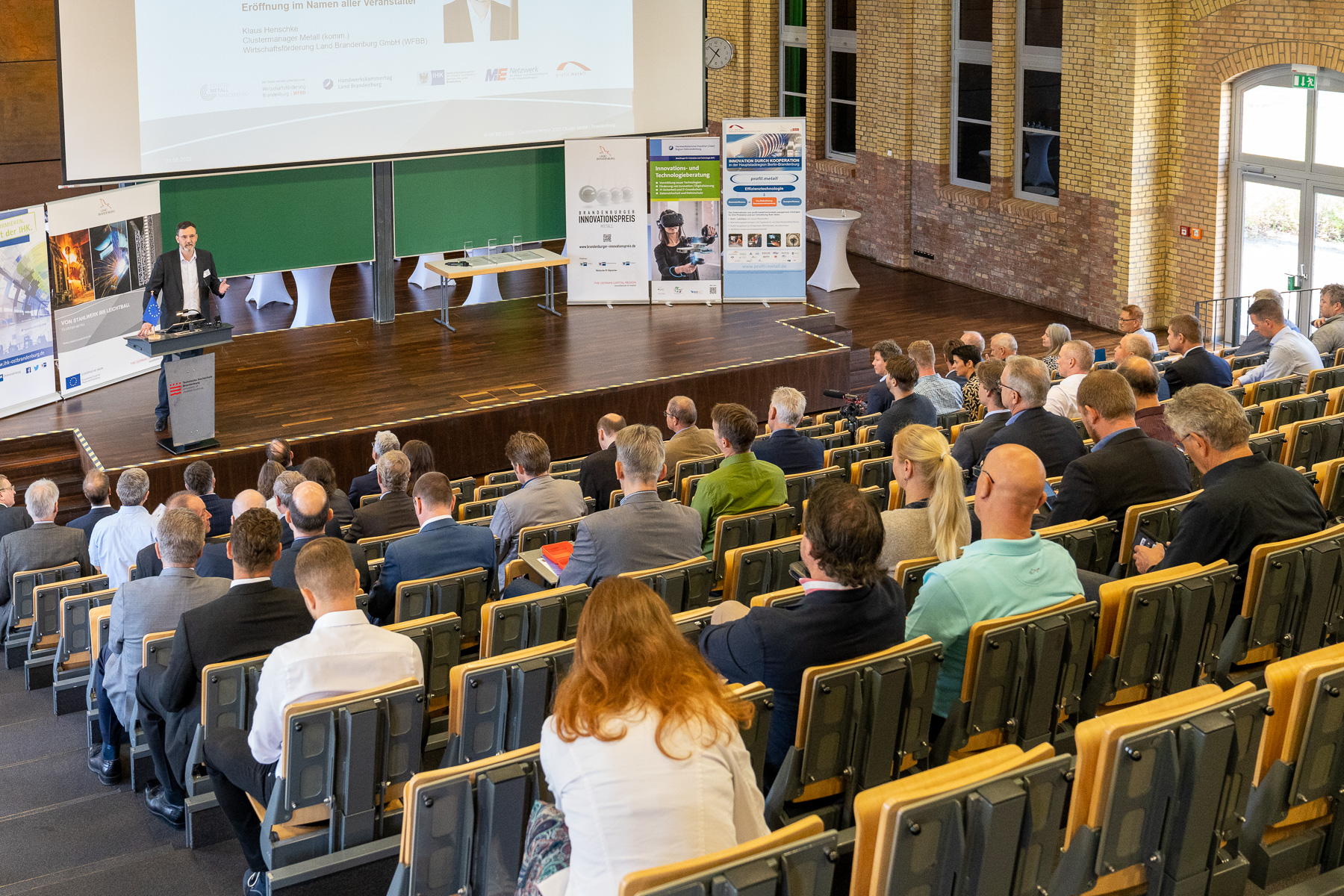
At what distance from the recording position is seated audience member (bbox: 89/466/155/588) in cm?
661

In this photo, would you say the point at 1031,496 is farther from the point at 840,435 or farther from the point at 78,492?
the point at 78,492

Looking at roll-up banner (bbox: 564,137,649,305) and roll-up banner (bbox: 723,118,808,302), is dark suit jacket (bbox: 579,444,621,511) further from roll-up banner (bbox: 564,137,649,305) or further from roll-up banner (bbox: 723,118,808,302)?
roll-up banner (bbox: 723,118,808,302)

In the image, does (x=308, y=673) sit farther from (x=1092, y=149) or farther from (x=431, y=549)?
(x=1092, y=149)

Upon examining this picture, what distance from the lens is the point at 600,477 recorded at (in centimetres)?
691

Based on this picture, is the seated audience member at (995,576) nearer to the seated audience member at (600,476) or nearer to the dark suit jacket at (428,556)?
the dark suit jacket at (428,556)

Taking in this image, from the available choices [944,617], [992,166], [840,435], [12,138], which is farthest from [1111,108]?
[944,617]

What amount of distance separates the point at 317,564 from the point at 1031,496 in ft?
6.56

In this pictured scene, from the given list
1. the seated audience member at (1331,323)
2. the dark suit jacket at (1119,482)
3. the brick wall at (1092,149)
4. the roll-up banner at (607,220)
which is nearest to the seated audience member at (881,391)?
the seated audience member at (1331,323)

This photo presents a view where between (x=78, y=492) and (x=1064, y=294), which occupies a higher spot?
(x=1064, y=294)

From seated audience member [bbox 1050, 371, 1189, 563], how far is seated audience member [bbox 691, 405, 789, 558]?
1258 millimetres

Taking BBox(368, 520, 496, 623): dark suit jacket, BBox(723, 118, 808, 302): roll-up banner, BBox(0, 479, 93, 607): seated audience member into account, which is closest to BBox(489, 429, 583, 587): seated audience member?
BBox(368, 520, 496, 623): dark suit jacket

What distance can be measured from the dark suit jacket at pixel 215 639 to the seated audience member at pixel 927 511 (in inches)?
75.0

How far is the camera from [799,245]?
13039mm

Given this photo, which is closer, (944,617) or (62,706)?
(944,617)
